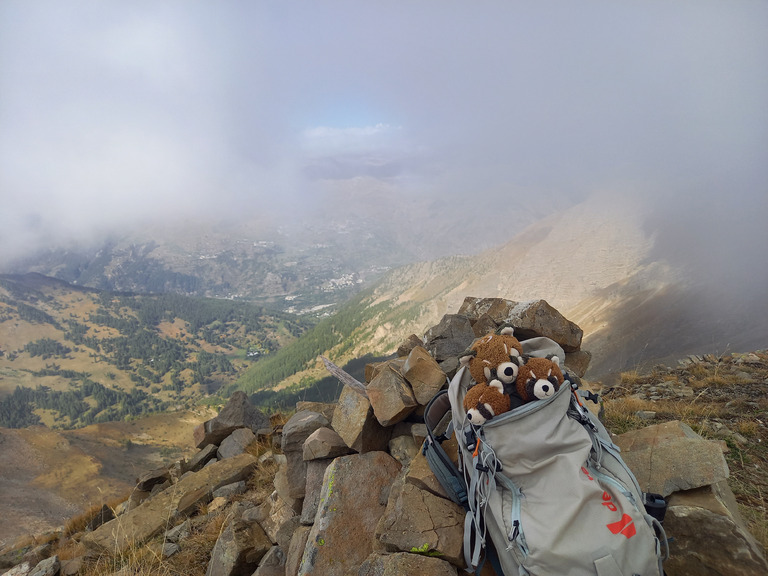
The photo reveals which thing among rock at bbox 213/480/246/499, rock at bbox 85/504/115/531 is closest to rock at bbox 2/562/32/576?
rock at bbox 85/504/115/531

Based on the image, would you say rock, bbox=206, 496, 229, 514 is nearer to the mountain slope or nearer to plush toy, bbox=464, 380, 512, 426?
plush toy, bbox=464, 380, 512, 426

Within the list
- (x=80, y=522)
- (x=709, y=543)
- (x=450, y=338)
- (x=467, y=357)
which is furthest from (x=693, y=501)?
(x=80, y=522)

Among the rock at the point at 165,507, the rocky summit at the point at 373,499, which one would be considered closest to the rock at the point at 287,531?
the rocky summit at the point at 373,499

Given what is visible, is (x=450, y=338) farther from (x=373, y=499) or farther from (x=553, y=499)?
(x=553, y=499)

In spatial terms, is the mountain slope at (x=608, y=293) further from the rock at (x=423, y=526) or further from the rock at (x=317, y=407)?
the rock at (x=423, y=526)

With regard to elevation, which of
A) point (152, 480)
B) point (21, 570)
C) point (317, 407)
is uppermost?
point (317, 407)

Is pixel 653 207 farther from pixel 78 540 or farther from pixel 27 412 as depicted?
pixel 27 412
